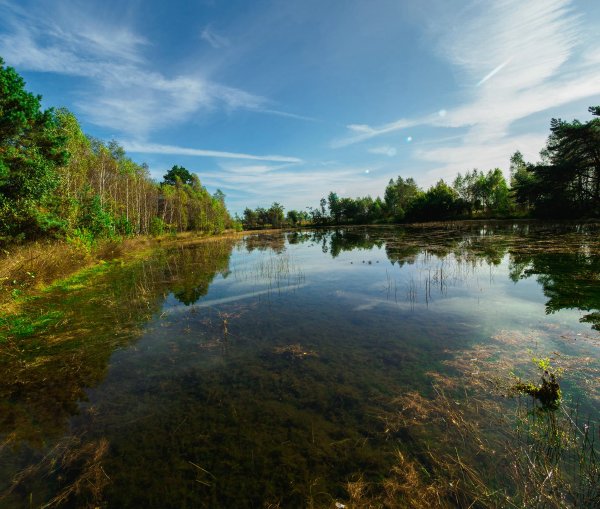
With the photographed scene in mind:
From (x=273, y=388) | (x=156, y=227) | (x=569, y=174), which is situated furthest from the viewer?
(x=156, y=227)

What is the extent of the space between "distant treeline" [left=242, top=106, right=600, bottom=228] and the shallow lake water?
40.0 metres

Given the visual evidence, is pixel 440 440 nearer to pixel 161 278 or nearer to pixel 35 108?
pixel 161 278

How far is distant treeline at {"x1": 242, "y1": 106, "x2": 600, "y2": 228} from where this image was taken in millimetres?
39188

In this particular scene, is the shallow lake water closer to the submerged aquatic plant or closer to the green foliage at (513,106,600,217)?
the submerged aquatic plant

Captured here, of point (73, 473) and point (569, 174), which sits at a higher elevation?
point (569, 174)

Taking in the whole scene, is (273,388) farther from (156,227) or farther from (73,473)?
(156,227)

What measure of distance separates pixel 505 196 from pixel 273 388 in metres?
79.2

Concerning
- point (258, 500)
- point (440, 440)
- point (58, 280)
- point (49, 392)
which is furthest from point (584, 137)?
point (58, 280)

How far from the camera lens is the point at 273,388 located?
595cm

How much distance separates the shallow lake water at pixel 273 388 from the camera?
381cm

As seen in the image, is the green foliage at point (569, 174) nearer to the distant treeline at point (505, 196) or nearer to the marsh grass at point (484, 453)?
the distant treeline at point (505, 196)

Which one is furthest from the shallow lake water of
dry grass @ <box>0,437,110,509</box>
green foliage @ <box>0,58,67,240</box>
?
green foliage @ <box>0,58,67,240</box>

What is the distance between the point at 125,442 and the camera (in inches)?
180

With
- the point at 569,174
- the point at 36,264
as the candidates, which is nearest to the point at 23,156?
the point at 36,264
